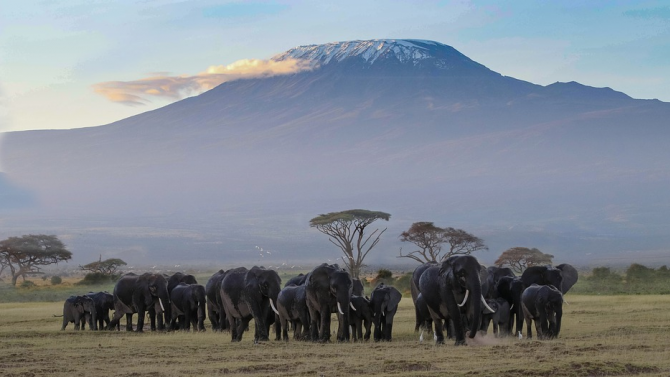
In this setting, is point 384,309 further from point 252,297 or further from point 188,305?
point 188,305

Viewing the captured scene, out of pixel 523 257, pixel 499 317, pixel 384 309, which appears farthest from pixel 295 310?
pixel 523 257

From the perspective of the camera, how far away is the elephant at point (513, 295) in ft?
94.2

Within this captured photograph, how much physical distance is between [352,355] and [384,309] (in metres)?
5.43

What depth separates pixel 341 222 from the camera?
81875mm

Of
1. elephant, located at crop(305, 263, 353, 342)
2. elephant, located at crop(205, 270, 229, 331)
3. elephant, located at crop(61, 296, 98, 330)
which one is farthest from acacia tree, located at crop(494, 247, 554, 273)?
elephant, located at crop(305, 263, 353, 342)

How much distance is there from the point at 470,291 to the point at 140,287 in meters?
14.8

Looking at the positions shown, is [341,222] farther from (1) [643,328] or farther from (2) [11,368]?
(2) [11,368]

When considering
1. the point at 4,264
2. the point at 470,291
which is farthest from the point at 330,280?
the point at 4,264

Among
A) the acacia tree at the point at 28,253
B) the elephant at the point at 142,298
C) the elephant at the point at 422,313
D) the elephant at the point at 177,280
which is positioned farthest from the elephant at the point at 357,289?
the acacia tree at the point at 28,253

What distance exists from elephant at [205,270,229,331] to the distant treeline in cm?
2773

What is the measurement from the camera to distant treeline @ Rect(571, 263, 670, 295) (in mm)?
56812

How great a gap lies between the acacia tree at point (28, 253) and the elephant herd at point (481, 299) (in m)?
69.2

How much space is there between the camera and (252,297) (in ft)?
92.7

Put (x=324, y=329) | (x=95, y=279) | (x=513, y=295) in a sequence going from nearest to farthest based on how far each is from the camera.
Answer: (x=324, y=329) < (x=513, y=295) < (x=95, y=279)
